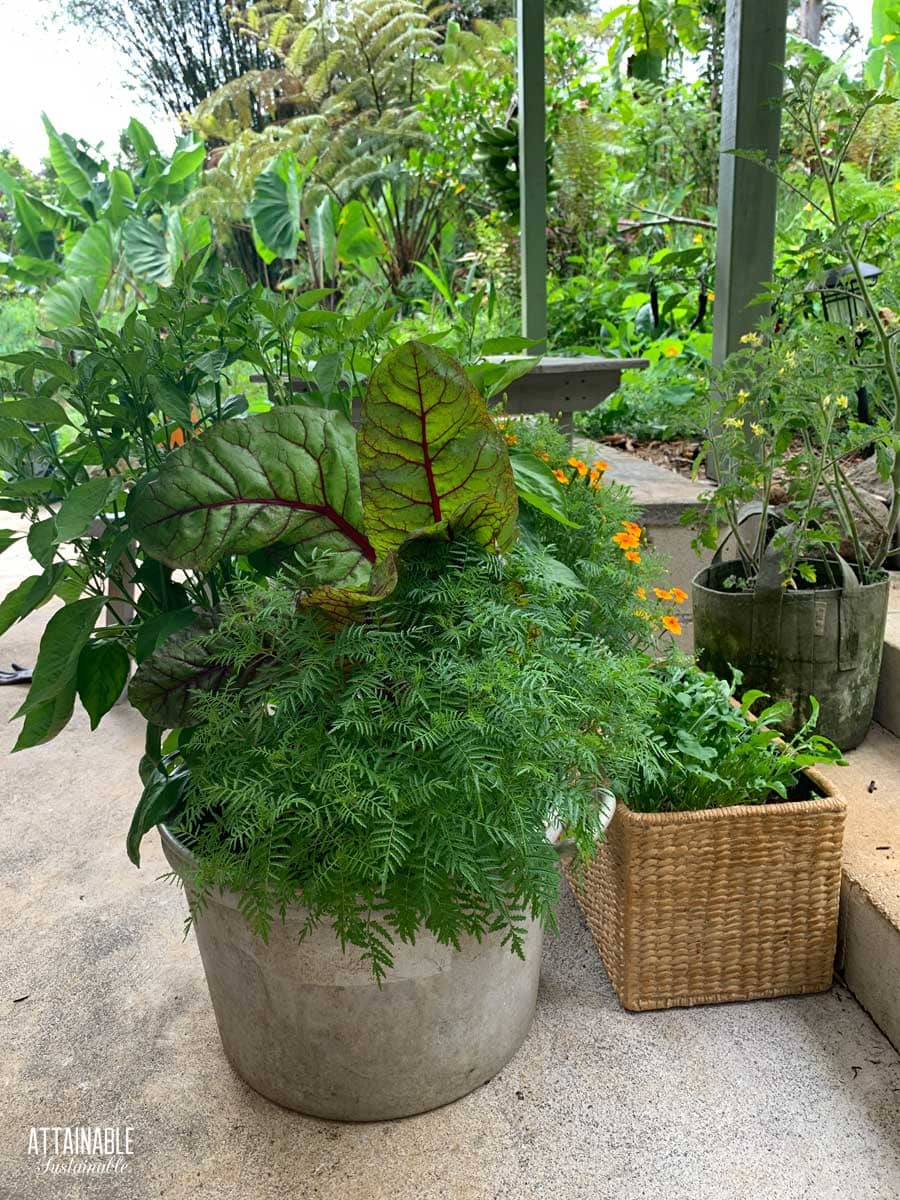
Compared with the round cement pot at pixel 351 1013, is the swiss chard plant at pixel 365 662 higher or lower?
higher

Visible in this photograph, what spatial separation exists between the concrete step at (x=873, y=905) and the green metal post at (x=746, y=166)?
1146 millimetres

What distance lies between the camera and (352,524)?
107 cm

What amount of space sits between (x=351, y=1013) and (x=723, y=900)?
562 mm

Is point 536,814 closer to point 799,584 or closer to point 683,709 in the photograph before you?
point 683,709

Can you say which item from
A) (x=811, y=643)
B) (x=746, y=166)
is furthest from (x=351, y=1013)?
(x=746, y=166)

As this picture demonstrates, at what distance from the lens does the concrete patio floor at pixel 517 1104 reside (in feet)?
3.47

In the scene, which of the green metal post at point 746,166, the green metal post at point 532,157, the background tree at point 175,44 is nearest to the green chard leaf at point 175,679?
the green metal post at point 746,166

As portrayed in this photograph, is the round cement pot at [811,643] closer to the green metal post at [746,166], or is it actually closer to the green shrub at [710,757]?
the green shrub at [710,757]

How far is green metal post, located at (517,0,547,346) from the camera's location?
2572mm

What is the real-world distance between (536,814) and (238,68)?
41.4 ft

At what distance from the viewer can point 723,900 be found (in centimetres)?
129

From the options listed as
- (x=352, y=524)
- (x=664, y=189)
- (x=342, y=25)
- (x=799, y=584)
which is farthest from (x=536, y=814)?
(x=342, y=25)

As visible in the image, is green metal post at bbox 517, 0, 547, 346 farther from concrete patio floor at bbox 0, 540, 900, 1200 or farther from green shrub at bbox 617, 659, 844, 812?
concrete patio floor at bbox 0, 540, 900, 1200

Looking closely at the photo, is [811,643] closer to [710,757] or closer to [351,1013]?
[710,757]
